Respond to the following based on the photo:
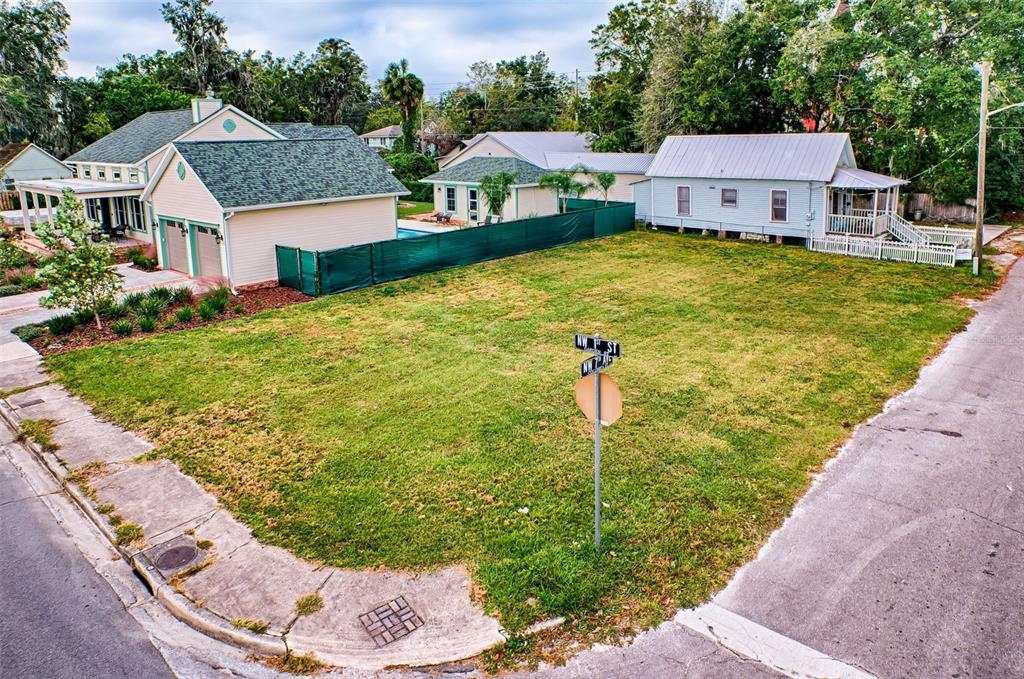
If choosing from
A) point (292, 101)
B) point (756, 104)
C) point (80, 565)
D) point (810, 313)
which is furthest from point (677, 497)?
point (292, 101)

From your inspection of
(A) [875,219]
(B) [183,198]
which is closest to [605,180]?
(A) [875,219]

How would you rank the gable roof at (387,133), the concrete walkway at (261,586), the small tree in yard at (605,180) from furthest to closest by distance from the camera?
the gable roof at (387,133) → the small tree in yard at (605,180) → the concrete walkway at (261,586)

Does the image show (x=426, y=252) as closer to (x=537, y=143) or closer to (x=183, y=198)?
(x=183, y=198)

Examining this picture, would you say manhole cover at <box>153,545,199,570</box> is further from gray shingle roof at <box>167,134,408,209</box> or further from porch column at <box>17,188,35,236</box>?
porch column at <box>17,188,35,236</box>

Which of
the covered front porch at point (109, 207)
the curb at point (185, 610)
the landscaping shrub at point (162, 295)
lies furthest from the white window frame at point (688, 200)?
the curb at point (185, 610)

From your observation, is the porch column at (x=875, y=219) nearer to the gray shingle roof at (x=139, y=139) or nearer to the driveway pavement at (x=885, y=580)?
the driveway pavement at (x=885, y=580)

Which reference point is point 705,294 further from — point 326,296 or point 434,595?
point 434,595
